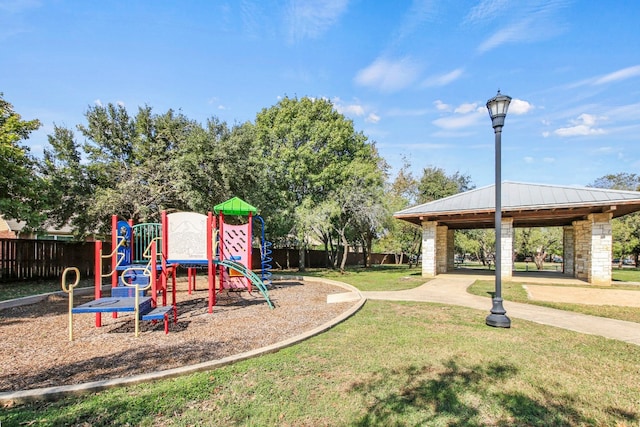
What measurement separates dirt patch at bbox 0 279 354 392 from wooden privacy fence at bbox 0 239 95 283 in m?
4.84

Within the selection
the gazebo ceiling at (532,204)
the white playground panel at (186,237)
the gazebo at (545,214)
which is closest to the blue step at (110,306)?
the white playground panel at (186,237)

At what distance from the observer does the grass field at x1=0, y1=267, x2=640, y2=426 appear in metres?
2.87

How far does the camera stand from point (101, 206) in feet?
41.1

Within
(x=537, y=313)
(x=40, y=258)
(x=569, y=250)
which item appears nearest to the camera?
(x=537, y=313)

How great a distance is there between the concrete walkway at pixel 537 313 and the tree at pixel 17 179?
10449 mm

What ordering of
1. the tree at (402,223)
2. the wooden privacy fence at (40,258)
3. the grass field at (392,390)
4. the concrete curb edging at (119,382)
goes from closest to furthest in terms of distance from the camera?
the grass field at (392,390) → the concrete curb edging at (119,382) → the wooden privacy fence at (40,258) → the tree at (402,223)

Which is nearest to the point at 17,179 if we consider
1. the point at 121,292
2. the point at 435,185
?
the point at 121,292

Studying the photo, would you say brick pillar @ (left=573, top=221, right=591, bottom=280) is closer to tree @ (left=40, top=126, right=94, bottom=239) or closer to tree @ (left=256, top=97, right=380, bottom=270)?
tree @ (left=256, top=97, right=380, bottom=270)

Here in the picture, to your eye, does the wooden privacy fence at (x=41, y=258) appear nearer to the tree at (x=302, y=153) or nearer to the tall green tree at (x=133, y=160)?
the tall green tree at (x=133, y=160)

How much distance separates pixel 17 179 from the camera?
9781 millimetres

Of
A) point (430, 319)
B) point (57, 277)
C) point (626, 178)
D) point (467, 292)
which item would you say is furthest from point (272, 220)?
point (626, 178)

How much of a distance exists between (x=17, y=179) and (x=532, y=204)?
705 inches

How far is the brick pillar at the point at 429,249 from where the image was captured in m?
16.0

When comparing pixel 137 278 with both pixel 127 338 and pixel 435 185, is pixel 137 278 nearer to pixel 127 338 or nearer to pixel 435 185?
pixel 127 338
